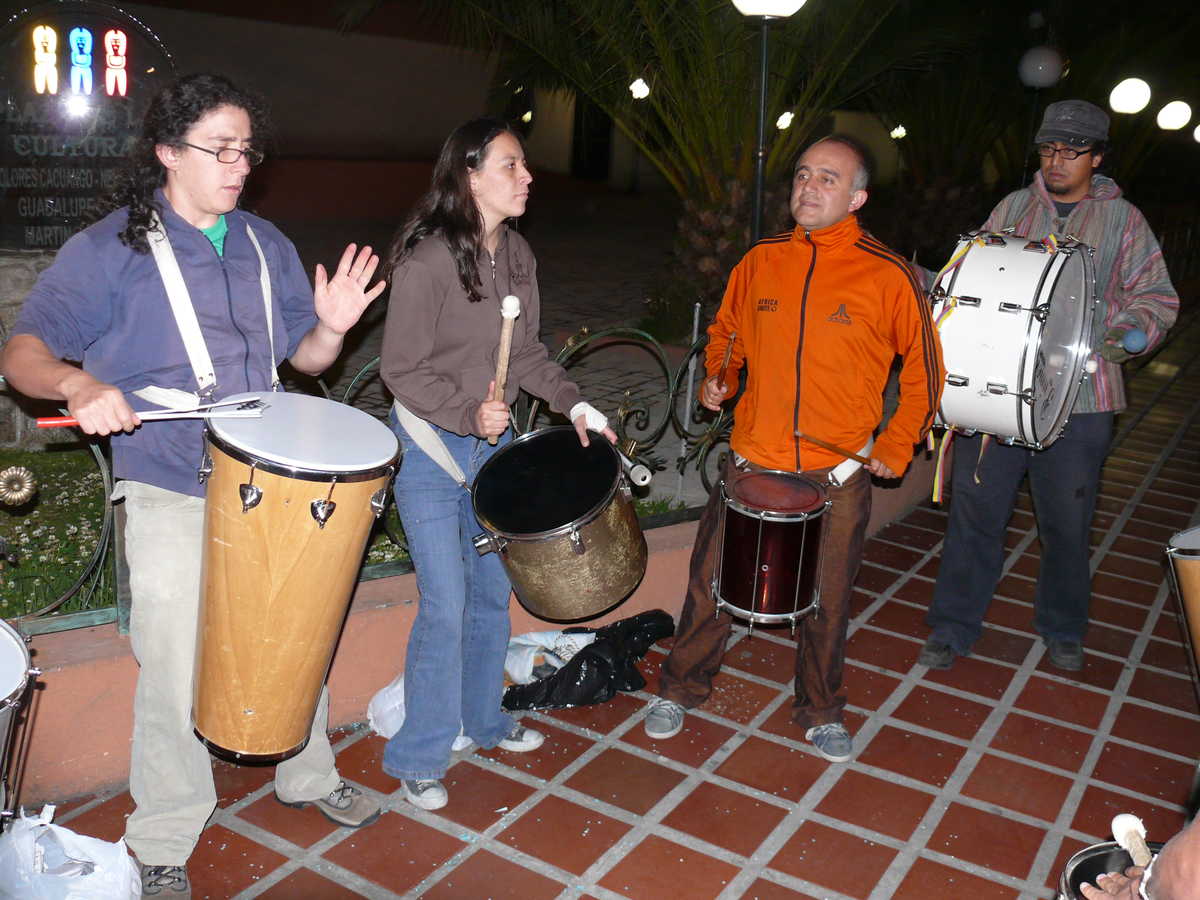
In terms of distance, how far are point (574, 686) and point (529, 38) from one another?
16.1 feet

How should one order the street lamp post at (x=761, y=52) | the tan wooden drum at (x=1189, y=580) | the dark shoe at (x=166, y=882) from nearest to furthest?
the tan wooden drum at (x=1189, y=580) < the dark shoe at (x=166, y=882) < the street lamp post at (x=761, y=52)

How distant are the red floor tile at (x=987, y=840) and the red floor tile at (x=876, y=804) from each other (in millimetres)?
85

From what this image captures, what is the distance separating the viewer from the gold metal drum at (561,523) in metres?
3.07

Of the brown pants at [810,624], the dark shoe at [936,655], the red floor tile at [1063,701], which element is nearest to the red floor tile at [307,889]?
the brown pants at [810,624]

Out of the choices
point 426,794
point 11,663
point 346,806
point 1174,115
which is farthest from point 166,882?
point 1174,115

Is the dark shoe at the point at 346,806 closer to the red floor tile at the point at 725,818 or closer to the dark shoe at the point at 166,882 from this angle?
the dark shoe at the point at 166,882

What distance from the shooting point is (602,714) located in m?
3.94

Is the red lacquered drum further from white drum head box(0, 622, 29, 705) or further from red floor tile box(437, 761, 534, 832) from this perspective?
white drum head box(0, 622, 29, 705)

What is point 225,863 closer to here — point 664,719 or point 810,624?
point 664,719

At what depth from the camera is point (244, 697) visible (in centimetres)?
266

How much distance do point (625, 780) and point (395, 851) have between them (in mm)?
760

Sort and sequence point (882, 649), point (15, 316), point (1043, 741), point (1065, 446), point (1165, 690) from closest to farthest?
1. point (1043, 741)
2. point (1065, 446)
3. point (1165, 690)
4. point (882, 649)
5. point (15, 316)

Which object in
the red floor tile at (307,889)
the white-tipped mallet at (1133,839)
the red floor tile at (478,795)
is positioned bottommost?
the red floor tile at (307,889)

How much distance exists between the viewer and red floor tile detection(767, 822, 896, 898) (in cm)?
315
